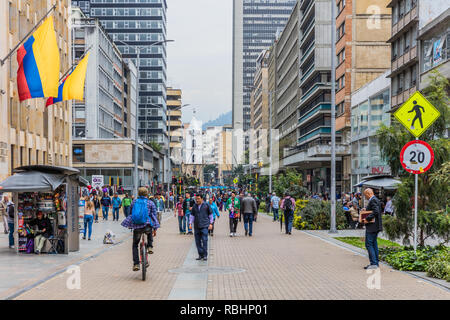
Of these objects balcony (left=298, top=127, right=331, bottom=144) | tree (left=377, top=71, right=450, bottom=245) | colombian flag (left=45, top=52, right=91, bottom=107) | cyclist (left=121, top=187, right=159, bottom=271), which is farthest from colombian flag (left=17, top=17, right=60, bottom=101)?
balcony (left=298, top=127, right=331, bottom=144)

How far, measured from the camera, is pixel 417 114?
13992 millimetres

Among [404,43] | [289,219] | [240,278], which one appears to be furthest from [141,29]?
[240,278]

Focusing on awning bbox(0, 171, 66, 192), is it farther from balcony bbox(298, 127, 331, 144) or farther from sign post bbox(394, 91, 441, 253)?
Result: balcony bbox(298, 127, 331, 144)

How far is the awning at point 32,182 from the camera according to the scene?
16000 mm

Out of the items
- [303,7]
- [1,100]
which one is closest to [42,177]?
[1,100]

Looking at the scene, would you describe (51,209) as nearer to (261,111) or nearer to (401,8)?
(401,8)

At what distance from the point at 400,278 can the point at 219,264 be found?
4215 mm

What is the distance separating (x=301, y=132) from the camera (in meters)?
82.1

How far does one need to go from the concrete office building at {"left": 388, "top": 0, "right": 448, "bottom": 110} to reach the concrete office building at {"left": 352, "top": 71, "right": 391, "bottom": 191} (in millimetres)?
1857

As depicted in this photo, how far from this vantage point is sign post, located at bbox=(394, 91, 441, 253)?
44.6 ft
